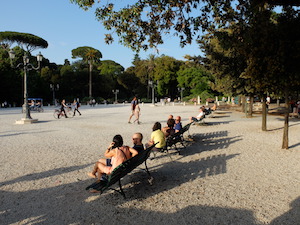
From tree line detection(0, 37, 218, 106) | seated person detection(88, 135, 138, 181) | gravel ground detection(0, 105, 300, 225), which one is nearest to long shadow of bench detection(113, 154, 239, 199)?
gravel ground detection(0, 105, 300, 225)

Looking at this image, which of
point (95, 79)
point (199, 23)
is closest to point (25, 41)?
point (95, 79)

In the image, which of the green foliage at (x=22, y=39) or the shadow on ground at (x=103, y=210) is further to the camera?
the green foliage at (x=22, y=39)

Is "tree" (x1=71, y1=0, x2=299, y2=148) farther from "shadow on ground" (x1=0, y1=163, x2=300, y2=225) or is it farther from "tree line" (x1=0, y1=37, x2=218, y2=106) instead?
"tree line" (x1=0, y1=37, x2=218, y2=106)

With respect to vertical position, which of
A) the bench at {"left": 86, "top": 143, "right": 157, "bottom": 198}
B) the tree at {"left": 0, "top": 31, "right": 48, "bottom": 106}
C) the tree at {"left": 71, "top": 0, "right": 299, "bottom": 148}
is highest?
the tree at {"left": 0, "top": 31, "right": 48, "bottom": 106}

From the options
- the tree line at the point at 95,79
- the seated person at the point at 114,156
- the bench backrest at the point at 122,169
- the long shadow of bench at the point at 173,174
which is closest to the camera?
the bench backrest at the point at 122,169

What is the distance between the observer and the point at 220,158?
6527mm

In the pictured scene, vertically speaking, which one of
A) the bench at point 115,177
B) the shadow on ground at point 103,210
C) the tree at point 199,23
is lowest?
the shadow on ground at point 103,210

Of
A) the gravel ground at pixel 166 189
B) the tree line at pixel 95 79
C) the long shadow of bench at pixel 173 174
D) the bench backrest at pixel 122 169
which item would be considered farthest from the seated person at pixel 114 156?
the tree line at pixel 95 79

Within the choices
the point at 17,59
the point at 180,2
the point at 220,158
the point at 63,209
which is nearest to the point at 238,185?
the point at 220,158

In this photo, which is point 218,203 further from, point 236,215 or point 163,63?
point 163,63

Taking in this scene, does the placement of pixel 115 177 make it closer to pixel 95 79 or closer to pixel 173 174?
pixel 173 174

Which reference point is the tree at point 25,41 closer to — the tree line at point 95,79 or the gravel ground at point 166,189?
the tree line at point 95,79

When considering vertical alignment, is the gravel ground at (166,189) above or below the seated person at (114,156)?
below

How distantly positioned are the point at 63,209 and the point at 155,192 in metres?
1.52
